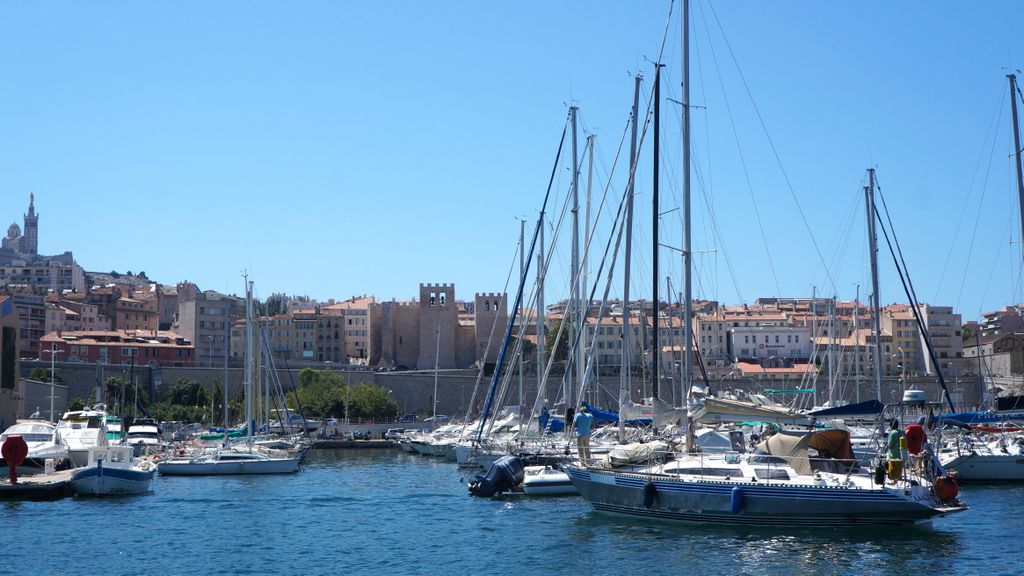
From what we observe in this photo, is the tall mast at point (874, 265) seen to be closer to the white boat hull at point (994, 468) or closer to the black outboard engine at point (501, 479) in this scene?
the white boat hull at point (994, 468)

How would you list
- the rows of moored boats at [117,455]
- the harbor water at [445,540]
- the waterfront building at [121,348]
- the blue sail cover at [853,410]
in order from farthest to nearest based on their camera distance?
the waterfront building at [121,348]
the rows of moored boats at [117,455]
the blue sail cover at [853,410]
the harbor water at [445,540]

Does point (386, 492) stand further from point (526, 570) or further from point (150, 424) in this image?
point (150, 424)

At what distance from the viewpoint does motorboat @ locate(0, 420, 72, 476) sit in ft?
123

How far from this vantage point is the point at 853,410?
28.3 m

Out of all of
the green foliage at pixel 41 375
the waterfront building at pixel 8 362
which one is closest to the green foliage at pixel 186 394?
the green foliage at pixel 41 375

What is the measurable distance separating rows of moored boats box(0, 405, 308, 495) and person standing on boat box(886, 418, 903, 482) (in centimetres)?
2250

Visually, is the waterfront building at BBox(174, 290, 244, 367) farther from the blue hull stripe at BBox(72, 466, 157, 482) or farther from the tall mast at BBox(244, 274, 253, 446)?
the blue hull stripe at BBox(72, 466, 157, 482)

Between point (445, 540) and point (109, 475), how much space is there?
45.0 feet

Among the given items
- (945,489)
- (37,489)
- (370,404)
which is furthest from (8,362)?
(945,489)

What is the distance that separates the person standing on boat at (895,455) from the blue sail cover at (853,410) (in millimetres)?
3601

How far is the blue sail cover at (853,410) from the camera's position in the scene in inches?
1096

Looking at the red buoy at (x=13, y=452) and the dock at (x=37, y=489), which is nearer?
→ the dock at (x=37, y=489)

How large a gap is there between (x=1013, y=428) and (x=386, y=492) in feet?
75.0

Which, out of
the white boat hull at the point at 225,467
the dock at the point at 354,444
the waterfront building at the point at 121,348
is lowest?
the dock at the point at 354,444
